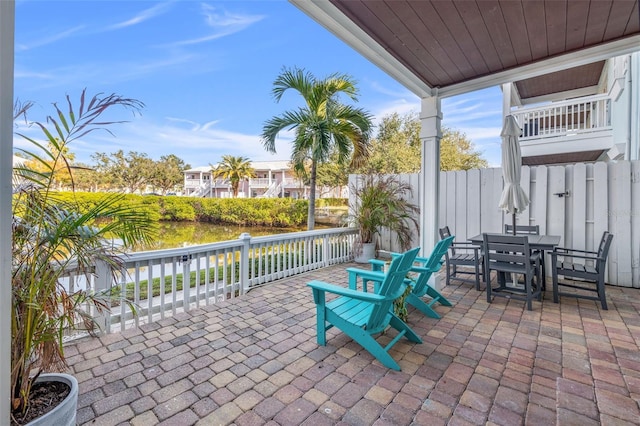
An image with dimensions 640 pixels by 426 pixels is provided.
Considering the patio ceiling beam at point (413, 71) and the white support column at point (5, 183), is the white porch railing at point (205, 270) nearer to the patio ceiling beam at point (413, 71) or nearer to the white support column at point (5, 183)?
the white support column at point (5, 183)

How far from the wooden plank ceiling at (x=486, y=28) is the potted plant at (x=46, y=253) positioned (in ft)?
7.18

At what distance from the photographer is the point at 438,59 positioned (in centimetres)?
353

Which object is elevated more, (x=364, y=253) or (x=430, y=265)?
(x=430, y=265)

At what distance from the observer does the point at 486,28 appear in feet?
9.46

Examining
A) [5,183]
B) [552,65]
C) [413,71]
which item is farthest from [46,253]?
[552,65]

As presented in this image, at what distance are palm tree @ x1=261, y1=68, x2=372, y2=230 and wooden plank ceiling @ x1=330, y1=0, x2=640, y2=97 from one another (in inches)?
134

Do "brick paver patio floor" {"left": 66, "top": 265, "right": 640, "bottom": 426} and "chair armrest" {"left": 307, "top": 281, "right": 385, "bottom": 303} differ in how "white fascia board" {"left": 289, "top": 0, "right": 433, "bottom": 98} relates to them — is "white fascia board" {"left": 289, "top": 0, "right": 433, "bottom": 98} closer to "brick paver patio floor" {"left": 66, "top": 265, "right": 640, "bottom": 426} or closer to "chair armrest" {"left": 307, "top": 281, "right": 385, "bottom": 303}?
"chair armrest" {"left": 307, "top": 281, "right": 385, "bottom": 303}

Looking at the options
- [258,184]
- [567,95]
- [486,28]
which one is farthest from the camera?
[258,184]

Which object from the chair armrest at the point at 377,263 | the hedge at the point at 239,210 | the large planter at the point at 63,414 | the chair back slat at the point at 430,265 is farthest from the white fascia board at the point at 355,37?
the hedge at the point at 239,210

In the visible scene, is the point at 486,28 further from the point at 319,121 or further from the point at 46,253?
the point at 319,121

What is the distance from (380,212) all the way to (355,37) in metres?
4.07

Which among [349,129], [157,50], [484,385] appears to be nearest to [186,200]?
[157,50]

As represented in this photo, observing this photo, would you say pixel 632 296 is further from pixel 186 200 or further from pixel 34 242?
pixel 186 200

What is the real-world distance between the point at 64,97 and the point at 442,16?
2.90 m
